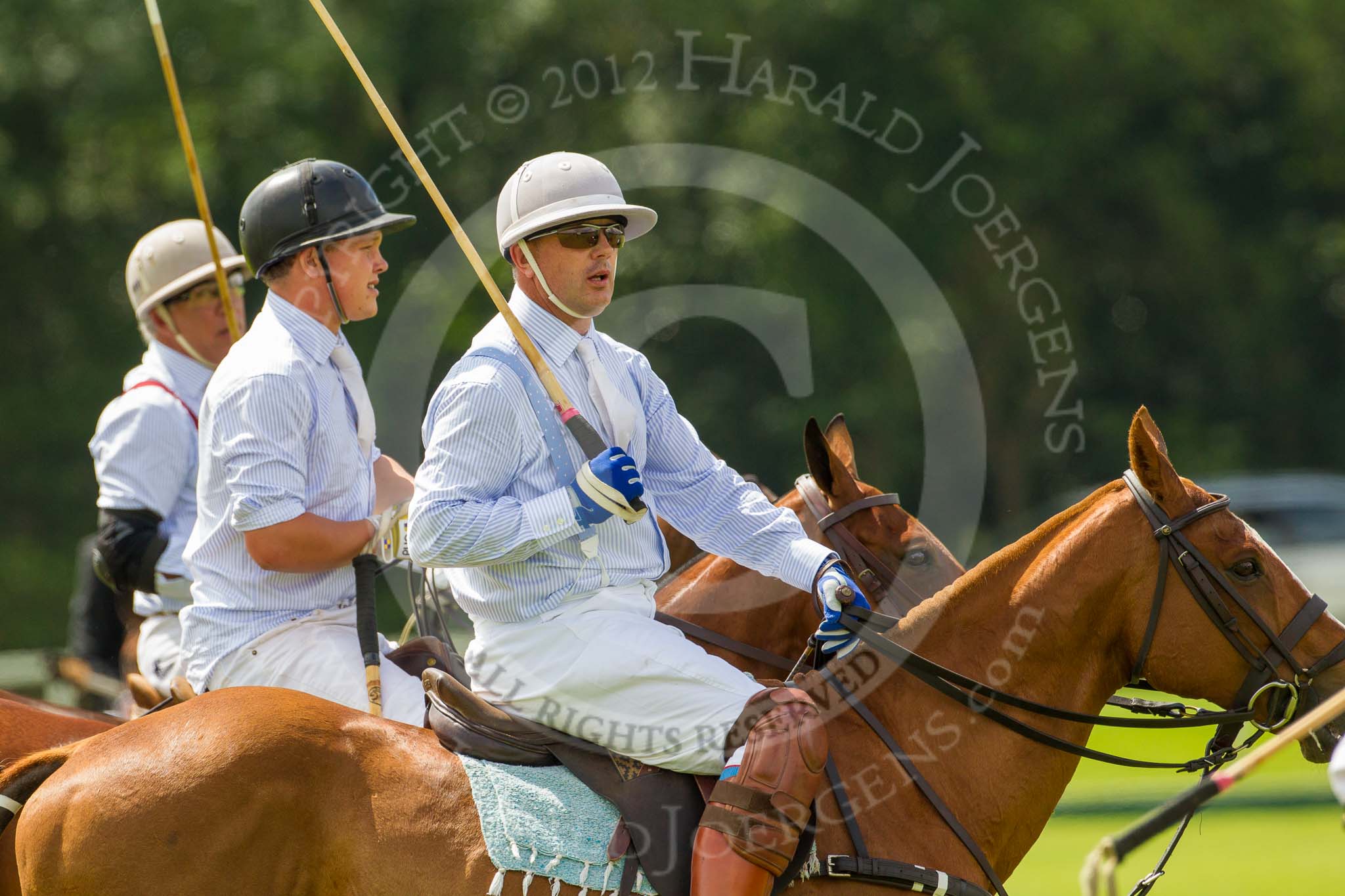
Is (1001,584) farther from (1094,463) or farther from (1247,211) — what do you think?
(1247,211)

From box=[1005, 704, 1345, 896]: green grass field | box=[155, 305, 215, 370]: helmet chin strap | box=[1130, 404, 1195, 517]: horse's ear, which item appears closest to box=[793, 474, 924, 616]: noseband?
box=[1130, 404, 1195, 517]: horse's ear

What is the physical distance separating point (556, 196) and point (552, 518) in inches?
37.7

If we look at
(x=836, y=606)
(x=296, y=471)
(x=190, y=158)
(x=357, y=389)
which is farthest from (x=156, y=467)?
(x=836, y=606)

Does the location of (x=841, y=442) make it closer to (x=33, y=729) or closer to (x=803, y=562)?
(x=803, y=562)

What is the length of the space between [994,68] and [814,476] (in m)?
18.7

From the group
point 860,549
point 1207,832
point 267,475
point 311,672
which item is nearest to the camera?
point 267,475

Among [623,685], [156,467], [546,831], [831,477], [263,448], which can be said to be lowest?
[546,831]

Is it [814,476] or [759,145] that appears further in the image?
[759,145]

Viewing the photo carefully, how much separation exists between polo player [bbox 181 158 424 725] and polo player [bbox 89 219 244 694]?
3.76 ft

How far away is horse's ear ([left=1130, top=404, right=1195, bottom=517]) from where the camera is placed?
415 cm

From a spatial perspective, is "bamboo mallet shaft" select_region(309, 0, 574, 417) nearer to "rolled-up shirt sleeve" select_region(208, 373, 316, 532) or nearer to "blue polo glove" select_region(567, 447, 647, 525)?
"blue polo glove" select_region(567, 447, 647, 525)

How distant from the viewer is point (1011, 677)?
4.24 meters

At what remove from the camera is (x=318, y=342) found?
16.8 feet

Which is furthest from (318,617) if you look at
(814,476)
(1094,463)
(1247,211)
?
(1247,211)
